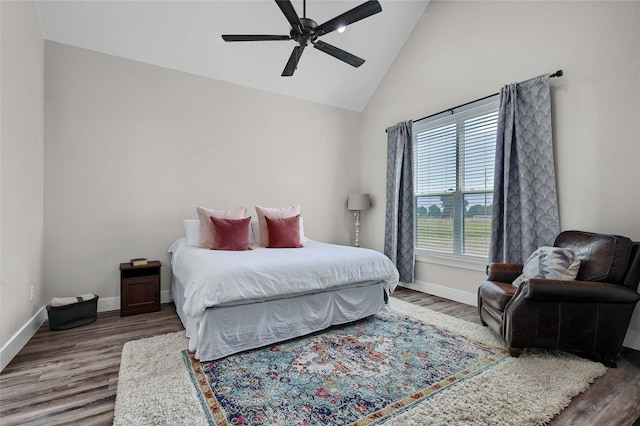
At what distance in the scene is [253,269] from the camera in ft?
7.29

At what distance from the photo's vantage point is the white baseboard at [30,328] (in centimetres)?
204

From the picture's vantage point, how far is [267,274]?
2.26 m

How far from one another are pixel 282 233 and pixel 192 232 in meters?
1.03

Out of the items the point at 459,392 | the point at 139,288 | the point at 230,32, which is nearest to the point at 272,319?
the point at 459,392

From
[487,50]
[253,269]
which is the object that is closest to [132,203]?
[253,269]

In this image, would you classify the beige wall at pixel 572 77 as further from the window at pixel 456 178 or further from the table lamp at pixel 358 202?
the table lamp at pixel 358 202

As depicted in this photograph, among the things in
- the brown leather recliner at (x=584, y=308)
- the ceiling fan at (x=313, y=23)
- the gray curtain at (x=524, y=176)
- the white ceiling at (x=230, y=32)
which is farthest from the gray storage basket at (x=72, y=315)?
the gray curtain at (x=524, y=176)

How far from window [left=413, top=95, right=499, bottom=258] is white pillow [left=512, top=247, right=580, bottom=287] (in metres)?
0.93

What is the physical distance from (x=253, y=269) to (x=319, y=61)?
3.24 metres

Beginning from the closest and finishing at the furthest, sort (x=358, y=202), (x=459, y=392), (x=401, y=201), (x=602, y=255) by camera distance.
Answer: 1. (x=459, y=392)
2. (x=602, y=255)
3. (x=401, y=201)
4. (x=358, y=202)

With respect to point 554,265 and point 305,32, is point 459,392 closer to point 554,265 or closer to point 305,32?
point 554,265

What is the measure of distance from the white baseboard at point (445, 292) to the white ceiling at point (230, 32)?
10.5ft

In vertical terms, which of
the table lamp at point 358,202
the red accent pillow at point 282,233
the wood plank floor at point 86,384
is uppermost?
the table lamp at point 358,202

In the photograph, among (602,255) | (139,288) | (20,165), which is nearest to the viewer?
(602,255)
